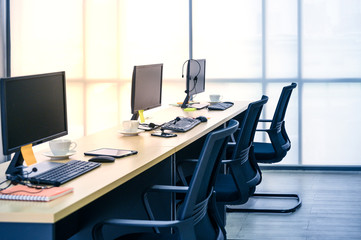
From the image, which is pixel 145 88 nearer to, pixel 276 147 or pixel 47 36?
pixel 276 147

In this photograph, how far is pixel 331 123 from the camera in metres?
6.68

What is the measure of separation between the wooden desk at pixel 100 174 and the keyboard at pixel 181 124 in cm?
5

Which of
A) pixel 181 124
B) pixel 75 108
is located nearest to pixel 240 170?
pixel 181 124

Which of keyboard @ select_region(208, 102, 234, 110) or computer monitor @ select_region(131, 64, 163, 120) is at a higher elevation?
computer monitor @ select_region(131, 64, 163, 120)

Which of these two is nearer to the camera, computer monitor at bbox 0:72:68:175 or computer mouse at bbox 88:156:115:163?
computer monitor at bbox 0:72:68:175

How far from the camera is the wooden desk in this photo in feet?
6.78

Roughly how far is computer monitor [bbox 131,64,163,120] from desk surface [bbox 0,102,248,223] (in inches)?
7.7

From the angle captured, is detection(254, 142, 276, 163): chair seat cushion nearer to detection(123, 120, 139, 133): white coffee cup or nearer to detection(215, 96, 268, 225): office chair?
detection(215, 96, 268, 225): office chair

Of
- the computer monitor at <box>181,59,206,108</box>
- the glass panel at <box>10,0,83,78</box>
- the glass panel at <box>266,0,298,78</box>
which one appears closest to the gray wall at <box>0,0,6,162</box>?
the glass panel at <box>10,0,83,78</box>

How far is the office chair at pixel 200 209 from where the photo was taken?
2.34 meters

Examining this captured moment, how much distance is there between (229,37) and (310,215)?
2588 millimetres

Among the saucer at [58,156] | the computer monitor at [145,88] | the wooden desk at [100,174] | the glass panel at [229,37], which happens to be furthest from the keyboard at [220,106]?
the saucer at [58,156]

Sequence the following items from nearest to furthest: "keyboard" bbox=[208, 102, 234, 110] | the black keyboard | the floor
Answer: the black keyboard, the floor, "keyboard" bbox=[208, 102, 234, 110]

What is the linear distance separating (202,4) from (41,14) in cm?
192
